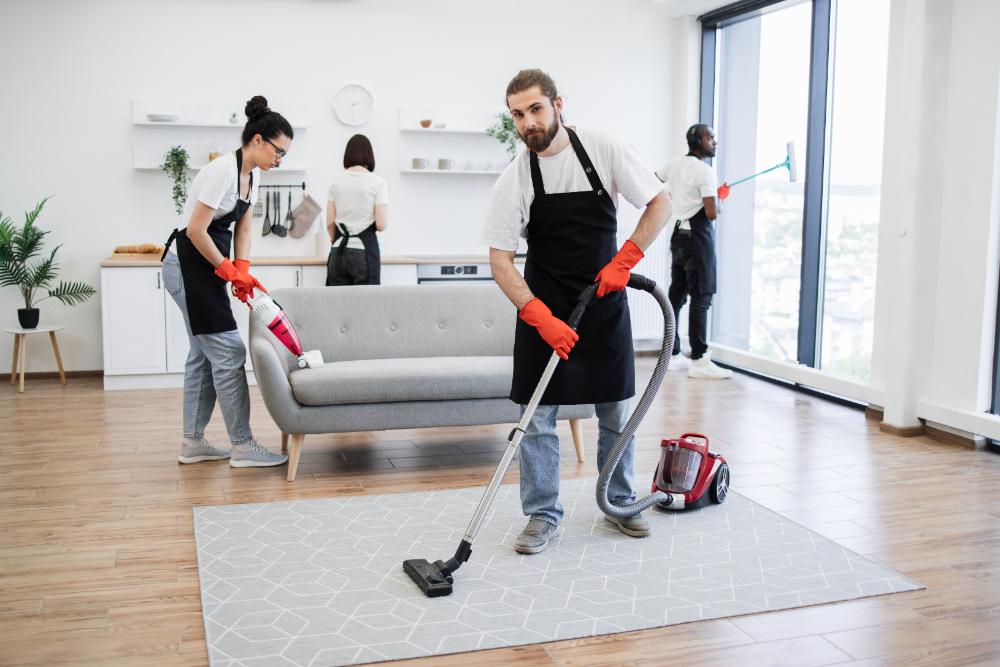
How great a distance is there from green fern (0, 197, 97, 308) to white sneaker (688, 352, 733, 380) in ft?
12.7

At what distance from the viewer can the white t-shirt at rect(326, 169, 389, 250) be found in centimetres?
523

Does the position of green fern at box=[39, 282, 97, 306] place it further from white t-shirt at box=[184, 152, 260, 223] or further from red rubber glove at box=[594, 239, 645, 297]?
red rubber glove at box=[594, 239, 645, 297]

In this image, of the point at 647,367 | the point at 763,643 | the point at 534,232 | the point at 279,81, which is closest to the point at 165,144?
the point at 279,81

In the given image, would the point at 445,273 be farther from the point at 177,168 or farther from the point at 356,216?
the point at 177,168

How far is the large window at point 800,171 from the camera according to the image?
5.41 meters

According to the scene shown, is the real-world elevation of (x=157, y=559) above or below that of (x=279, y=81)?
below

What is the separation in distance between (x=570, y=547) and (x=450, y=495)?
2.28ft

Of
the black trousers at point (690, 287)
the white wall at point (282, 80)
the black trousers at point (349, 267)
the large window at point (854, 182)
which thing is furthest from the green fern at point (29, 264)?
the large window at point (854, 182)

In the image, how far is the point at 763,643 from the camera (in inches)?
95.6

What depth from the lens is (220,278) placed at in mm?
3922

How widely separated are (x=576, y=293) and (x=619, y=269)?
0.60 ft

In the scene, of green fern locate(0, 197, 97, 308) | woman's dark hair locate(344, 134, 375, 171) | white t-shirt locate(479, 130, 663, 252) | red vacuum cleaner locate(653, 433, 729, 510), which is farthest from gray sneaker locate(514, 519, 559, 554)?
green fern locate(0, 197, 97, 308)

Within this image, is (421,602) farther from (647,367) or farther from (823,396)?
→ (647,367)

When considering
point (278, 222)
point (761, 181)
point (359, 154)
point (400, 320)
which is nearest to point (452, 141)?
point (278, 222)
